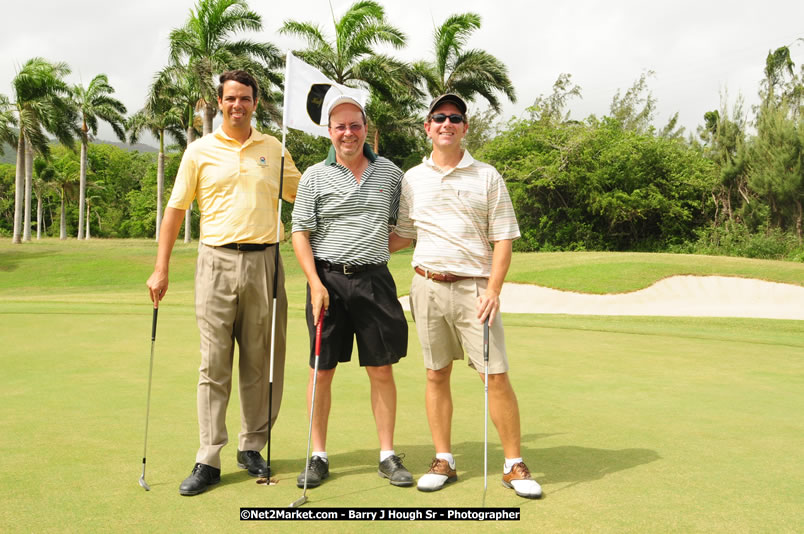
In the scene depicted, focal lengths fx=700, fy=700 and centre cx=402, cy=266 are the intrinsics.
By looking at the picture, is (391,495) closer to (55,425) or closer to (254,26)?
(55,425)

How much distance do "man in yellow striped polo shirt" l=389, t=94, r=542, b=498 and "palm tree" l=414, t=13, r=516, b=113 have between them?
26.0 m

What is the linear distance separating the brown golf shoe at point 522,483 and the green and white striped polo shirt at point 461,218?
39.7 inches

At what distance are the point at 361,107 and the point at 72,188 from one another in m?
71.0

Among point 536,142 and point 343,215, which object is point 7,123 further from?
point 343,215

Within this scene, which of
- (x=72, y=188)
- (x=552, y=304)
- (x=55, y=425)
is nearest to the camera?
(x=55, y=425)

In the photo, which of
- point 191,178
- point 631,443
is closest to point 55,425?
point 191,178

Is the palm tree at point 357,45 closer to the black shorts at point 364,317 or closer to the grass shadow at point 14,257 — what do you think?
the grass shadow at point 14,257

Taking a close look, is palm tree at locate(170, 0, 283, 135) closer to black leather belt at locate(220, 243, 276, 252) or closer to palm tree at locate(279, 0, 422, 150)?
palm tree at locate(279, 0, 422, 150)

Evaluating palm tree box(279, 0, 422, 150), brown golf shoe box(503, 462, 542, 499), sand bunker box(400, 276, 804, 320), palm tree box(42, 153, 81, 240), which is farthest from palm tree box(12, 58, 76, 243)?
brown golf shoe box(503, 462, 542, 499)

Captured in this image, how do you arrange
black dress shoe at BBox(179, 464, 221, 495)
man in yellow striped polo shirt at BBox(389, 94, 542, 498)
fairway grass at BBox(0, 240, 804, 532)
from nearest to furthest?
fairway grass at BBox(0, 240, 804, 532), black dress shoe at BBox(179, 464, 221, 495), man in yellow striped polo shirt at BBox(389, 94, 542, 498)

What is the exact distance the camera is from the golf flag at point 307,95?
414 cm

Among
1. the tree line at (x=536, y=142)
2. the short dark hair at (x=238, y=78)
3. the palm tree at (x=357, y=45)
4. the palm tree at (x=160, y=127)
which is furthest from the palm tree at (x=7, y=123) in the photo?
the short dark hair at (x=238, y=78)

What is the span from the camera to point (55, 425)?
13.9 feet

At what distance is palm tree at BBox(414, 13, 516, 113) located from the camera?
28859mm
